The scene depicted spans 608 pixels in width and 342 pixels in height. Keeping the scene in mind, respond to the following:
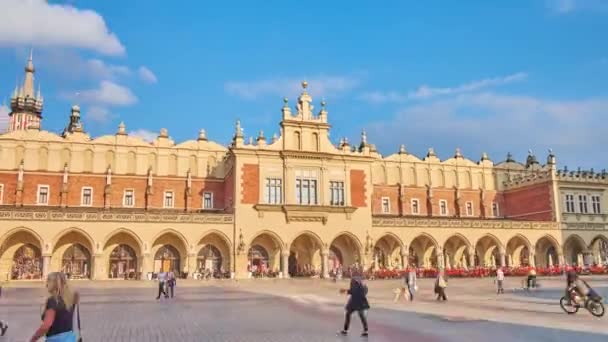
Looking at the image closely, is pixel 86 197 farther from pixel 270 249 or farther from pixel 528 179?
pixel 528 179

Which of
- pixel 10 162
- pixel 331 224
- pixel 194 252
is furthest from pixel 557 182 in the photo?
pixel 10 162

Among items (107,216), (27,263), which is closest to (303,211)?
(107,216)

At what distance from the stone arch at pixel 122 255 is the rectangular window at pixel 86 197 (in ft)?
16.7

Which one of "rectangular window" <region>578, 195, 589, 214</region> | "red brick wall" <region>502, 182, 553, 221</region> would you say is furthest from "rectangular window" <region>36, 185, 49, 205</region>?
"rectangular window" <region>578, 195, 589, 214</region>

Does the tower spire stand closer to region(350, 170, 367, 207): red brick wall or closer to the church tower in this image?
the church tower

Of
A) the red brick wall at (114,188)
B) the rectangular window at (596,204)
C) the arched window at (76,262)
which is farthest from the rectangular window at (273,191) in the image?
the rectangular window at (596,204)

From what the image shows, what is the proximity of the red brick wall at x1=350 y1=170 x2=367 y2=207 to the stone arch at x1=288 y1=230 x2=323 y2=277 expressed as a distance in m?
4.82

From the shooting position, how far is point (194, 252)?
129 ft

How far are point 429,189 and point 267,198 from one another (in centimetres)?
2086

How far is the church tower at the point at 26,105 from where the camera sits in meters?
80.0

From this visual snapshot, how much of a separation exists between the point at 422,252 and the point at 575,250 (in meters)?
16.3

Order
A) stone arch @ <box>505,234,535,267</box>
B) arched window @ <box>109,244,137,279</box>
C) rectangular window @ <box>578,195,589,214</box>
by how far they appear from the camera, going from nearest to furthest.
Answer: arched window @ <box>109,244,137,279</box> → rectangular window @ <box>578,195,589,214</box> → stone arch @ <box>505,234,535,267</box>

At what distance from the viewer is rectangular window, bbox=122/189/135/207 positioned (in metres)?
46.9

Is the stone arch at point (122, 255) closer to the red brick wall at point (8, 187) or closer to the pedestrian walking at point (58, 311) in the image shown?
the red brick wall at point (8, 187)
